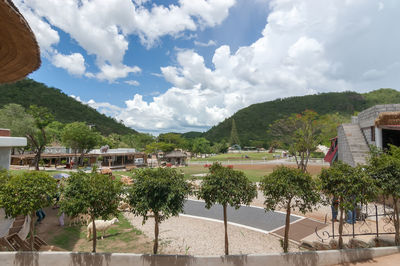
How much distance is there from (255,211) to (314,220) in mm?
Result: 3551

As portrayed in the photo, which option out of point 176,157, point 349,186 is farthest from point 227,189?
point 176,157

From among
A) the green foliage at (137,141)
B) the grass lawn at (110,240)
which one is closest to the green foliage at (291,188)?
the grass lawn at (110,240)

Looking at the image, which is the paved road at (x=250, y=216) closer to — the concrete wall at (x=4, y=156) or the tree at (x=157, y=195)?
the tree at (x=157, y=195)

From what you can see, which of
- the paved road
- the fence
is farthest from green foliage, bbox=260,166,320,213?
the paved road

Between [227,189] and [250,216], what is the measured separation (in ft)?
24.5

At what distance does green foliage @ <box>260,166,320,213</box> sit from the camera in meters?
6.51

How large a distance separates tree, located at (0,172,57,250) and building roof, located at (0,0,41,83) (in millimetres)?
2983

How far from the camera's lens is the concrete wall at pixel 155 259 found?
6176 mm

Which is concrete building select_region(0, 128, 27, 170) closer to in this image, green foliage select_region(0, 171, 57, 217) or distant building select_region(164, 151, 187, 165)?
green foliage select_region(0, 171, 57, 217)

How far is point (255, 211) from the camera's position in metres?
14.0

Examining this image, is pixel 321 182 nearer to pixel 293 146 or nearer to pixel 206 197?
pixel 206 197

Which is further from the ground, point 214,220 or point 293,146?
point 293,146

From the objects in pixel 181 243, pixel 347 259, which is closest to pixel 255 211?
pixel 181 243

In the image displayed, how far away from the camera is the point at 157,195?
6582 mm
